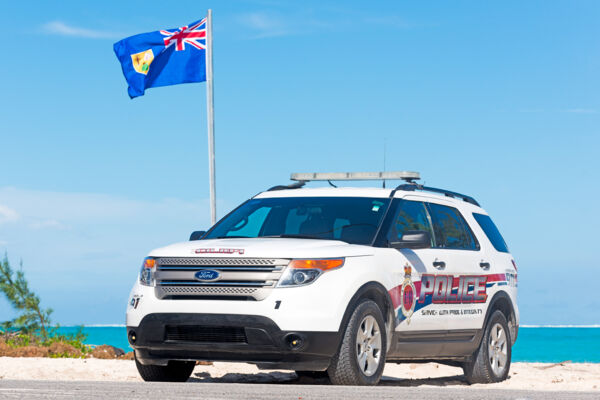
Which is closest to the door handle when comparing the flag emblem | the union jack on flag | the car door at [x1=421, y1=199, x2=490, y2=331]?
the car door at [x1=421, y1=199, x2=490, y2=331]

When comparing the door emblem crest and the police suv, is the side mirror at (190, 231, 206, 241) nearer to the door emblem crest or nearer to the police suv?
the police suv

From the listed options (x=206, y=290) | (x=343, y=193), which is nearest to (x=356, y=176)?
(x=343, y=193)

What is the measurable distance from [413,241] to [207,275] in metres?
2.08

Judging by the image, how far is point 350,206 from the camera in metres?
10.6

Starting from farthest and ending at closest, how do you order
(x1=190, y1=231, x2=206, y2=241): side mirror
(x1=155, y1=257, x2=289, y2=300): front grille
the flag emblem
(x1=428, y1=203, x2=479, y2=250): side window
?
the flag emblem
(x1=428, y1=203, x2=479, y2=250): side window
(x1=190, y1=231, x2=206, y2=241): side mirror
(x1=155, y1=257, x2=289, y2=300): front grille

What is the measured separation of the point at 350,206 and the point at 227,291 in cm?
202

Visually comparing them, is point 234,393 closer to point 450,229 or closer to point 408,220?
point 408,220

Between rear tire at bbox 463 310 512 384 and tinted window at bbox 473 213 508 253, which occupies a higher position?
tinted window at bbox 473 213 508 253

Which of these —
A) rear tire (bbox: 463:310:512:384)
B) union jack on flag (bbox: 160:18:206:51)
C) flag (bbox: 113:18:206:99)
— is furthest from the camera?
union jack on flag (bbox: 160:18:206:51)

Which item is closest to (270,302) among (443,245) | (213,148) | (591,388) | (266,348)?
(266,348)

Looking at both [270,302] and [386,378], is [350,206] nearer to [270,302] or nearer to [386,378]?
[270,302]

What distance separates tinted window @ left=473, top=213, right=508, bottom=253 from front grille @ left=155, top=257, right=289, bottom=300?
4.31 m

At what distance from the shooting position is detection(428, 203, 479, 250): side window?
11352mm

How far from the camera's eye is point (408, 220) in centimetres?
1077
